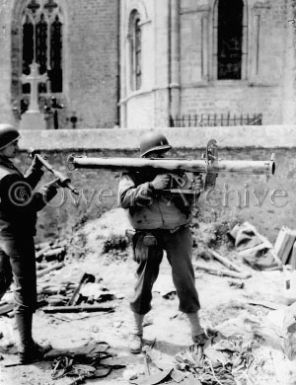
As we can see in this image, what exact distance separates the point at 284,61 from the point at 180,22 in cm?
358

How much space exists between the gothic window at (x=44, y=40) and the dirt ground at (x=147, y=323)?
43.2 ft

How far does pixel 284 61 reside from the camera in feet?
48.7

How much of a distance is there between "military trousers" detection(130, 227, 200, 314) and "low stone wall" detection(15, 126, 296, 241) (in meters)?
3.73

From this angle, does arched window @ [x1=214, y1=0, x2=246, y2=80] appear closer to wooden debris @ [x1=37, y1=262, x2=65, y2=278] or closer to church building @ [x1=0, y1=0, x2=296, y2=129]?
church building @ [x1=0, y1=0, x2=296, y2=129]

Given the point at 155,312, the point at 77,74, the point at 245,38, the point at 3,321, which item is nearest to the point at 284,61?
the point at 245,38

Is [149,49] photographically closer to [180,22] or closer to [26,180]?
[180,22]

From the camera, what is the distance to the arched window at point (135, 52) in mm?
16859

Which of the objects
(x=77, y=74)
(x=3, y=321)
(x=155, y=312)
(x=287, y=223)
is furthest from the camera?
(x=77, y=74)

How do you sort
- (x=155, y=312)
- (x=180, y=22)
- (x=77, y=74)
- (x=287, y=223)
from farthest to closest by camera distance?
(x=77, y=74)
(x=180, y=22)
(x=287, y=223)
(x=155, y=312)

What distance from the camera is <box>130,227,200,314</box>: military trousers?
4.46m

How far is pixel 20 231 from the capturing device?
172 inches

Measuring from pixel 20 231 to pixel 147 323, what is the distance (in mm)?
1887

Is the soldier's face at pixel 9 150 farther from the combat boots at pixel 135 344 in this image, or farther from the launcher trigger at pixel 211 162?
the combat boots at pixel 135 344

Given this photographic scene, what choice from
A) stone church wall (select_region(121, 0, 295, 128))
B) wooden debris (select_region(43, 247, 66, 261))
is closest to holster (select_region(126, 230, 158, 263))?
wooden debris (select_region(43, 247, 66, 261))
